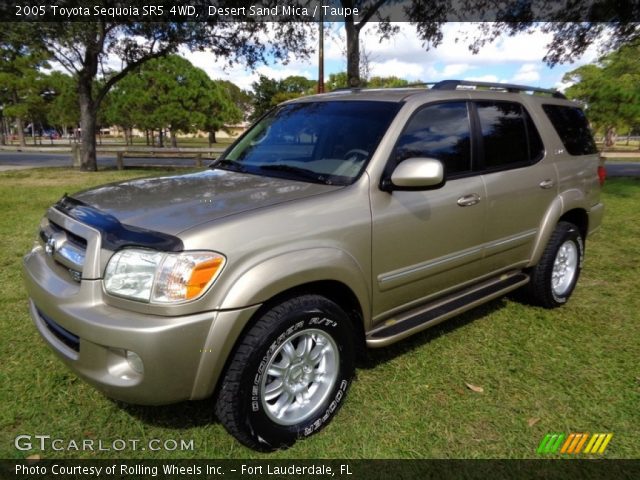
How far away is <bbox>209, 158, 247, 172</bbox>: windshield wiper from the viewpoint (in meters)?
3.41

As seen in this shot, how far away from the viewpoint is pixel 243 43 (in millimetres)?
14859

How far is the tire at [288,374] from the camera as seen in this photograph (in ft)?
7.50

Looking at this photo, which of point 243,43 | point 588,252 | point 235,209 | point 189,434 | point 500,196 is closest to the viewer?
point 235,209

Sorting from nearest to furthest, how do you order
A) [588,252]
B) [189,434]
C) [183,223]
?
[183,223]
[189,434]
[588,252]

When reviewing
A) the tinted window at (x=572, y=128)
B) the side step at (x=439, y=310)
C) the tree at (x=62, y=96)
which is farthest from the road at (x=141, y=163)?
the tree at (x=62, y=96)

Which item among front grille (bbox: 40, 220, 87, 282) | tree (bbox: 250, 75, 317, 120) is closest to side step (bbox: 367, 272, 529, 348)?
front grille (bbox: 40, 220, 87, 282)

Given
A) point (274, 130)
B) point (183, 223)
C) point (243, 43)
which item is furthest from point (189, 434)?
point (243, 43)

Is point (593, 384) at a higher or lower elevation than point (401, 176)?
lower

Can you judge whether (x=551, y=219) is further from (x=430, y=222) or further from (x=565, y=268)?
(x=430, y=222)

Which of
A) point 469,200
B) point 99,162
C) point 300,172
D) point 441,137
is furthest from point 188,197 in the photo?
point 99,162

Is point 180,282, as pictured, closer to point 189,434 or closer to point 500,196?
point 189,434

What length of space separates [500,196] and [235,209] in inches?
81.5

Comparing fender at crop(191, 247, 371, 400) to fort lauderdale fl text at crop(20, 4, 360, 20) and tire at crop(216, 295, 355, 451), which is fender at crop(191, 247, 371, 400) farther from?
fort lauderdale fl text at crop(20, 4, 360, 20)

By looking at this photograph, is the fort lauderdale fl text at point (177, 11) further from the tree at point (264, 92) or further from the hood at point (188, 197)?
the tree at point (264, 92)
